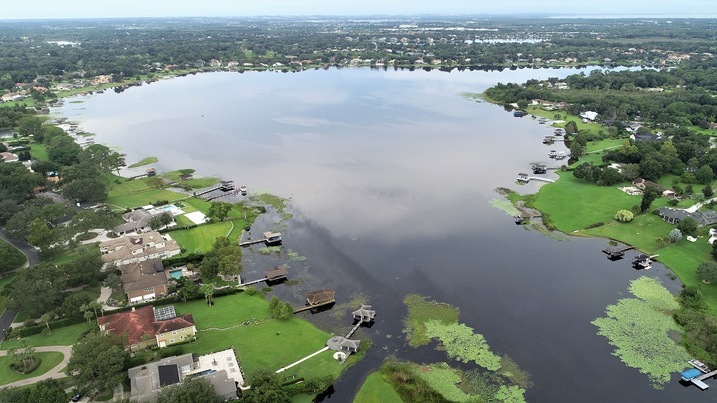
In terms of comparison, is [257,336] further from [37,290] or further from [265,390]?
[37,290]

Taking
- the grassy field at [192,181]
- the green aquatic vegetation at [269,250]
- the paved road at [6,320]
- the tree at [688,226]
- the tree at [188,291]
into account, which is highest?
the tree at [688,226]

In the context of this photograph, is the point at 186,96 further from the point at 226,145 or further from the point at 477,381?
the point at 477,381

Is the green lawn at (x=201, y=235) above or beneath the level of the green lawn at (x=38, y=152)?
beneath

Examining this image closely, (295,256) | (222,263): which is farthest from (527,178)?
(222,263)

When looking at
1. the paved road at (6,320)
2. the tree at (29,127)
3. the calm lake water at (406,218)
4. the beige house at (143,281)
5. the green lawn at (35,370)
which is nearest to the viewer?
the green lawn at (35,370)

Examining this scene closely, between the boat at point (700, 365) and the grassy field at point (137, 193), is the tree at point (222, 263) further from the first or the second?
the boat at point (700, 365)

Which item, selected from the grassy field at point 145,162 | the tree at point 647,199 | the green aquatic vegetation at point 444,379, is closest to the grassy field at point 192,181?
the grassy field at point 145,162

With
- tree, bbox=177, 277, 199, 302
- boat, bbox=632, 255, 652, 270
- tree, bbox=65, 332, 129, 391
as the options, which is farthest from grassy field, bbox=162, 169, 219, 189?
boat, bbox=632, 255, 652, 270
